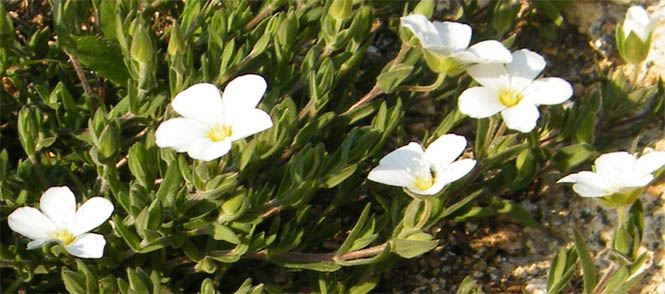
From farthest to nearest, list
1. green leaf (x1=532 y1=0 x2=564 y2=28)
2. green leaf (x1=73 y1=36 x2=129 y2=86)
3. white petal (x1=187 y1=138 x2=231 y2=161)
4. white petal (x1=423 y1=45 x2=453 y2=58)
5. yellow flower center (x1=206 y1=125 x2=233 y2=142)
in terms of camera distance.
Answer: green leaf (x1=532 y1=0 x2=564 y2=28)
green leaf (x1=73 y1=36 x2=129 y2=86)
white petal (x1=423 y1=45 x2=453 y2=58)
yellow flower center (x1=206 y1=125 x2=233 y2=142)
white petal (x1=187 y1=138 x2=231 y2=161)

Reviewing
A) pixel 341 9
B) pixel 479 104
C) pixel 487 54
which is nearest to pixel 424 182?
pixel 479 104

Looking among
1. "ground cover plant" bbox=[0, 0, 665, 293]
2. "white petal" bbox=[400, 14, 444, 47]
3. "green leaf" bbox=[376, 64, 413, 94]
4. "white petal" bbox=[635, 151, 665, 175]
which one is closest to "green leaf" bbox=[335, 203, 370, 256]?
"ground cover plant" bbox=[0, 0, 665, 293]

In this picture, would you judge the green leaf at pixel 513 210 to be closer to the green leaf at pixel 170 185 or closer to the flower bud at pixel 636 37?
the flower bud at pixel 636 37

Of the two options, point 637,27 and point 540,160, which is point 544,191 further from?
point 637,27

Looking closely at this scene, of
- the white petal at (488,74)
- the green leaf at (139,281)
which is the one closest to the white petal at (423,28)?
the white petal at (488,74)

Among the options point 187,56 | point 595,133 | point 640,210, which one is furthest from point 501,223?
point 187,56

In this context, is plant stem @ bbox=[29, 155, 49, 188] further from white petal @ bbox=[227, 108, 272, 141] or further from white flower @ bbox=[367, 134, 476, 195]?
white flower @ bbox=[367, 134, 476, 195]
